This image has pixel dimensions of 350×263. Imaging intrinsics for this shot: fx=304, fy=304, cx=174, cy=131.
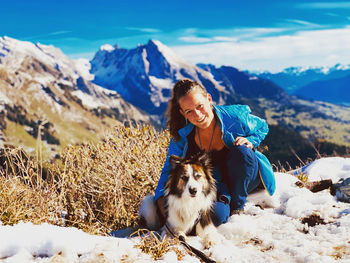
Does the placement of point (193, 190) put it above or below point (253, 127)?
below

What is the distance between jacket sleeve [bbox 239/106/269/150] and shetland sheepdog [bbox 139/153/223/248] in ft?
3.10

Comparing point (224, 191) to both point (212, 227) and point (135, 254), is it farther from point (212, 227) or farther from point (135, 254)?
point (135, 254)

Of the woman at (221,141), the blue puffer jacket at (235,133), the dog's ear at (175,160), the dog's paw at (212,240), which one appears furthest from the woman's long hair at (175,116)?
the dog's paw at (212,240)

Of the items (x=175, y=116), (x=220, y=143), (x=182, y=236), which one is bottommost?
(x=182, y=236)

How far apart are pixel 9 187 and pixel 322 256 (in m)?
4.38

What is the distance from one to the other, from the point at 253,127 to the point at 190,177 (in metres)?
1.47

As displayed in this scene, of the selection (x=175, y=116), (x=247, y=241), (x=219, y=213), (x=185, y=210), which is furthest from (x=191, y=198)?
(x=175, y=116)

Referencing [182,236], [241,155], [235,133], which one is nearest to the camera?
[182,236]

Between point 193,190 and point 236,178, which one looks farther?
point 236,178

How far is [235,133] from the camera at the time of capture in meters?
4.48

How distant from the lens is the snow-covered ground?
10.5 ft

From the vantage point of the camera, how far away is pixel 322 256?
10.6 feet

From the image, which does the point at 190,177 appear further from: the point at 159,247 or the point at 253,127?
the point at 253,127

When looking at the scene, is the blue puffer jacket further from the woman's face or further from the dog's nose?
the dog's nose
